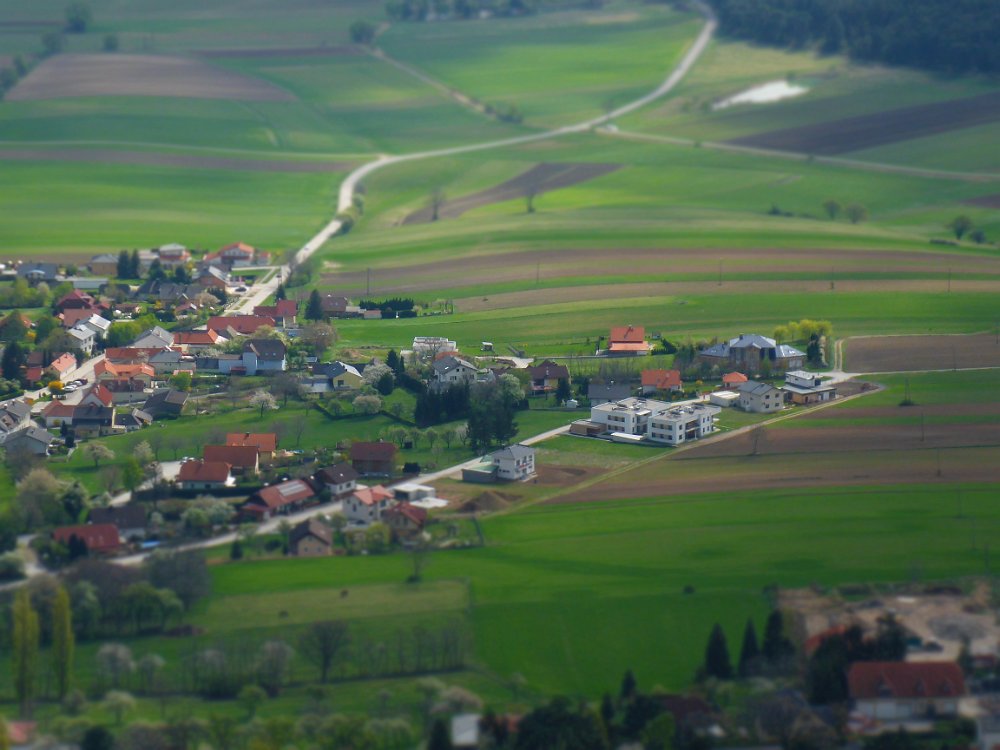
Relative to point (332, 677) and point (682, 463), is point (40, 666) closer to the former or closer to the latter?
point (332, 677)

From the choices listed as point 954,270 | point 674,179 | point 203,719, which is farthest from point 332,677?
point 674,179

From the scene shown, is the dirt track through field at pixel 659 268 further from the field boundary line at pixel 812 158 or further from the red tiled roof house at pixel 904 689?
the red tiled roof house at pixel 904 689

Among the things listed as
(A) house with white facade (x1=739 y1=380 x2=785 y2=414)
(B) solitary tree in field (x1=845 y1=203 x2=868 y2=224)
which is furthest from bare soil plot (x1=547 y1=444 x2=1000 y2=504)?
(B) solitary tree in field (x1=845 y1=203 x2=868 y2=224)

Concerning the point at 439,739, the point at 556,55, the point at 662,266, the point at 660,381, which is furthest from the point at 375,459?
the point at 556,55

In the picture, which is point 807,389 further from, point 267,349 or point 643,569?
point 267,349

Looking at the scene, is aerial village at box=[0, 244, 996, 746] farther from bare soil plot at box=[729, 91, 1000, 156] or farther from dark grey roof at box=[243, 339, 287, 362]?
bare soil plot at box=[729, 91, 1000, 156]

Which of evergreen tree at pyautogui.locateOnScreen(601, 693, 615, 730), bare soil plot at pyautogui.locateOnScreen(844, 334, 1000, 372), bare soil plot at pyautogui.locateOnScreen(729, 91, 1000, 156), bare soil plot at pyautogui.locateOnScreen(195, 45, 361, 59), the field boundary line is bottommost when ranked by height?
evergreen tree at pyautogui.locateOnScreen(601, 693, 615, 730)

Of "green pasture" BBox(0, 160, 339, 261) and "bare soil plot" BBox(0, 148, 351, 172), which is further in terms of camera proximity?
"bare soil plot" BBox(0, 148, 351, 172)
